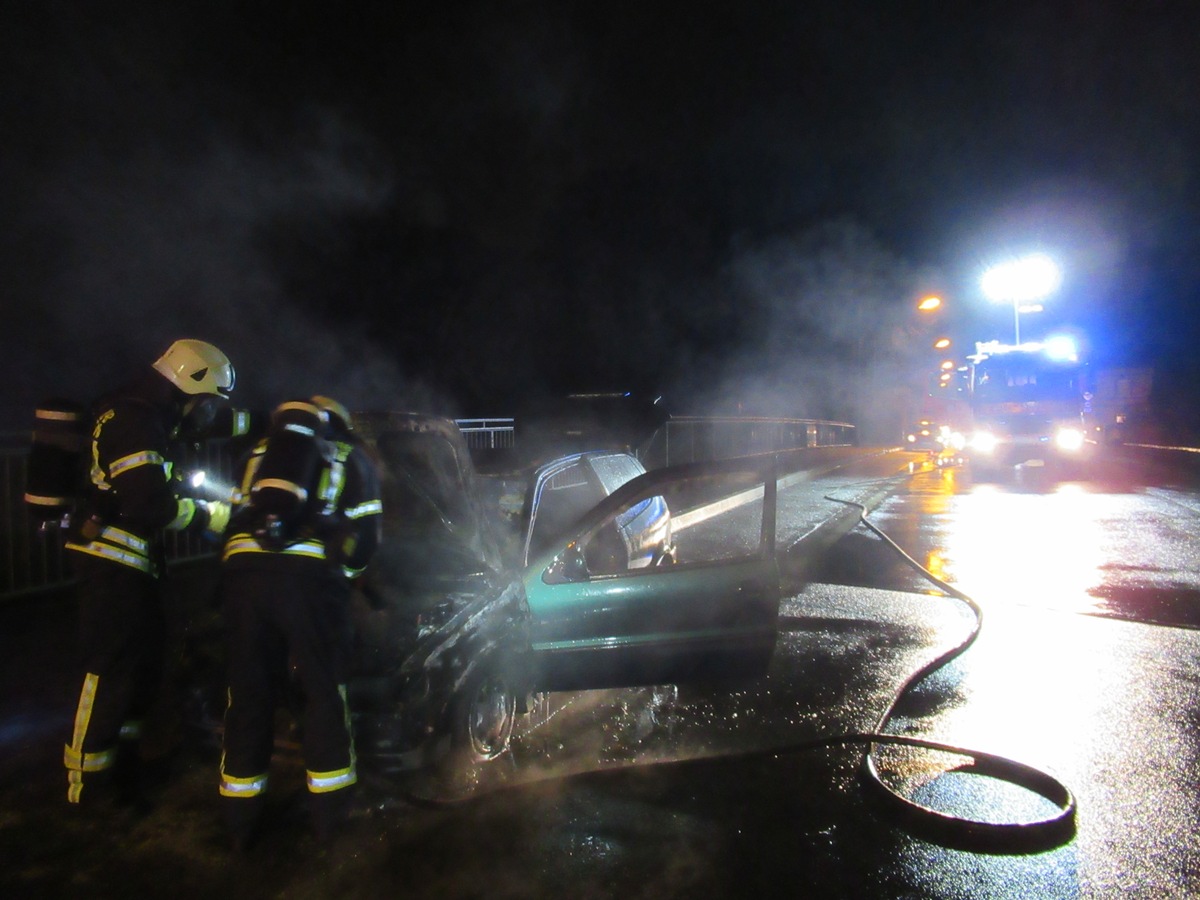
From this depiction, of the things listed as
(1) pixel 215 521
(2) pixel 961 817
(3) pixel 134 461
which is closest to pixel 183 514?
(1) pixel 215 521

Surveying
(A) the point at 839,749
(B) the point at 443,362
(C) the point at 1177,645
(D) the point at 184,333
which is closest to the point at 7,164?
(D) the point at 184,333

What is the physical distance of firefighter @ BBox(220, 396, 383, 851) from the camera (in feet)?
9.00

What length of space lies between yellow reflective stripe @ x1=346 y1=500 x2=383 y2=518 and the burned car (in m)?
0.50

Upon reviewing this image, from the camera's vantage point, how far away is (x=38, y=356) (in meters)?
22.5

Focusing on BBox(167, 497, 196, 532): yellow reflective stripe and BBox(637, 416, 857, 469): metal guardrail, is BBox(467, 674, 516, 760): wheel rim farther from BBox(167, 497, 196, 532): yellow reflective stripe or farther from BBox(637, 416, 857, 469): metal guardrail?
BBox(637, 416, 857, 469): metal guardrail

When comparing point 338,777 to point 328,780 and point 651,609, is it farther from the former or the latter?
point 651,609

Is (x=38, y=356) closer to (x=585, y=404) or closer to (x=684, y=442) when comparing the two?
(x=684, y=442)

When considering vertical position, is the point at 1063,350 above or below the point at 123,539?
above

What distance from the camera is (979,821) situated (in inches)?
117

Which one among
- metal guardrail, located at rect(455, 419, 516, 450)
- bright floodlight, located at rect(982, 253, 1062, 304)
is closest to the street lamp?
bright floodlight, located at rect(982, 253, 1062, 304)

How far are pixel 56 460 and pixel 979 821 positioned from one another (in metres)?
3.63

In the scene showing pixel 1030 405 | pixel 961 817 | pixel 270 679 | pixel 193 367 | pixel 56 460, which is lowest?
pixel 961 817

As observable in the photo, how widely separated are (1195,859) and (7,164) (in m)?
16.4

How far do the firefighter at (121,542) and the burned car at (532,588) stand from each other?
0.78 metres
